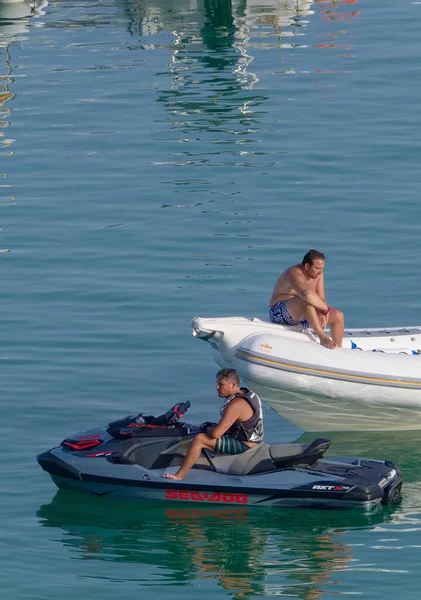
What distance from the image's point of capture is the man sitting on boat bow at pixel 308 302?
553 inches

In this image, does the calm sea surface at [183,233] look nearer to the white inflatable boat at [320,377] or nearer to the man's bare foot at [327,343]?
the white inflatable boat at [320,377]

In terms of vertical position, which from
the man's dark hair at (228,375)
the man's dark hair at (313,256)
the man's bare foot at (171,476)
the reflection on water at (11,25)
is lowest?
the man's bare foot at (171,476)

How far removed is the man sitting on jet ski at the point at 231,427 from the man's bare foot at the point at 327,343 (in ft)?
6.03

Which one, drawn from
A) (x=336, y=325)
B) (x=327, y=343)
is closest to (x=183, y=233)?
(x=336, y=325)

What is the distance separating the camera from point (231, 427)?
1220 cm

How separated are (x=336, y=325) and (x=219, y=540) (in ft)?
10.8

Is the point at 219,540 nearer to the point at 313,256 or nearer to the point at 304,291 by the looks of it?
the point at 304,291

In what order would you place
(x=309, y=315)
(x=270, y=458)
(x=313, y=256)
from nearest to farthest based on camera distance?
(x=270, y=458)
(x=313, y=256)
(x=309, y=315)

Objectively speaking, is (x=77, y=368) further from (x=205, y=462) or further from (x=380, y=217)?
(x=380, y=217)

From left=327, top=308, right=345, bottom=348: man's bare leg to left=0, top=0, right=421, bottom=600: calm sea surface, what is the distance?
1042 mm

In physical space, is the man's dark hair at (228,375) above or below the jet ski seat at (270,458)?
above

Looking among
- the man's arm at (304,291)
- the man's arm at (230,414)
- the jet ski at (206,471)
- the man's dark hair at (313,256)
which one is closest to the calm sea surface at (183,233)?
the jet ski at (206,471)

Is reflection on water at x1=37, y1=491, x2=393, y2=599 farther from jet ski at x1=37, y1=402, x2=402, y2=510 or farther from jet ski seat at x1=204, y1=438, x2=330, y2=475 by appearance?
jet ski seat at x1=204, y1=438, x2=330, y2=475

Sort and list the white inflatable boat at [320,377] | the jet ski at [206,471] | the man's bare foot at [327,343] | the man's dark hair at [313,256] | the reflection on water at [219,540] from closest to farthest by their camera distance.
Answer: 1. the reflection on water at [219,540]
2. the jet ski at [206,471]
3. the white inflatable boat at [320,377]
4. the man's bare foot at [327,343]
5. the man's dark hair at [313,256]
